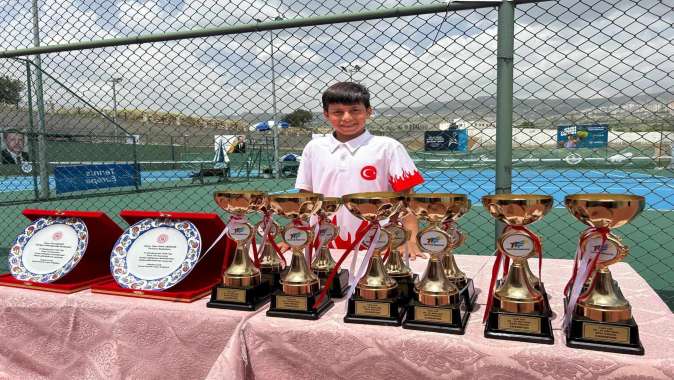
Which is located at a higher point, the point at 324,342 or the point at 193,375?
the point at 324,342

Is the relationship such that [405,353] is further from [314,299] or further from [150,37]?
[150,37]

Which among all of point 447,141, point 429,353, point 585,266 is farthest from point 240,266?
point 447,141

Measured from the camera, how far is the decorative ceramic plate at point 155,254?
4.06ft

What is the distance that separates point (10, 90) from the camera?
5.32m

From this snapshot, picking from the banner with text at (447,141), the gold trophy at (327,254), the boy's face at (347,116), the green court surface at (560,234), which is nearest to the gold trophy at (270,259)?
the gold trophy at (327,254)

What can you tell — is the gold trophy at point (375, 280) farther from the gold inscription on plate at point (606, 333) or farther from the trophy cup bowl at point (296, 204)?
the gold inscription on plate at point (606, 333)

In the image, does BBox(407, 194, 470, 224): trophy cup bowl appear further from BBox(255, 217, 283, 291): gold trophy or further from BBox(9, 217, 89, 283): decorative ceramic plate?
BBox(9, 217, 89, 283): decorative ceramic plate

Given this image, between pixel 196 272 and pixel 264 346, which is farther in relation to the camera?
pixel 196 272

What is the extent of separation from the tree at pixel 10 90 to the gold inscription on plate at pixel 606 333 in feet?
16.0

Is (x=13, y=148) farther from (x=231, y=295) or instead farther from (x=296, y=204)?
(x=296, y=204)

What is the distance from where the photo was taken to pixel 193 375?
112 cm

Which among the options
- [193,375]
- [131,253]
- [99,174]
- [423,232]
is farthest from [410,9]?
[99,174]

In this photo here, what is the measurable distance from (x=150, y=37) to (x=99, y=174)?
358 inches

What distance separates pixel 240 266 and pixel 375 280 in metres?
0.35
